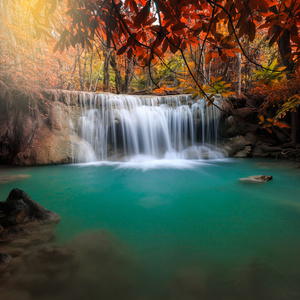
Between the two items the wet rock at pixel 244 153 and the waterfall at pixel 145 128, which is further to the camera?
the wet rock at pixel 244 153

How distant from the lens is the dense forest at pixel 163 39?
1.38 metres

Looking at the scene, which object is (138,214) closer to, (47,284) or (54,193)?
(47,284)

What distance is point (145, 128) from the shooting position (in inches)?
419

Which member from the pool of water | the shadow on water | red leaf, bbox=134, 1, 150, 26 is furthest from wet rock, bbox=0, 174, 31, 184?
red leaf, bbox=134, 1, 150, 26

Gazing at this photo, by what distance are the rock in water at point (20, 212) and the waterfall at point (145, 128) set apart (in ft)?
19.2

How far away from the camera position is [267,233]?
289 centimetres

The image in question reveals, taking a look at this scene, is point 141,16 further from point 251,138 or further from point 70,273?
point 251,138

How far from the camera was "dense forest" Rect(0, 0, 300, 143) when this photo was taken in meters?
1.38

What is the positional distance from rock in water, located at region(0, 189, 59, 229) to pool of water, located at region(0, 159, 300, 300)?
0.30 metres

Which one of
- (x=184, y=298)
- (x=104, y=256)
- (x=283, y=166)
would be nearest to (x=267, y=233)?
(x=184, y=298)

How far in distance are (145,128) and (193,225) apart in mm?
7901

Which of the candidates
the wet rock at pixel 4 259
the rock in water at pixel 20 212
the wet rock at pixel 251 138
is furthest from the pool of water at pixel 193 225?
the wet rock at pixel 251 138

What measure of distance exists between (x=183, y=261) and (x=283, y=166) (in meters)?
7.49

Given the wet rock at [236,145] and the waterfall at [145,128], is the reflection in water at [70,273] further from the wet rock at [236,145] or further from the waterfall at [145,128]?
the wet rock at [236,145]
